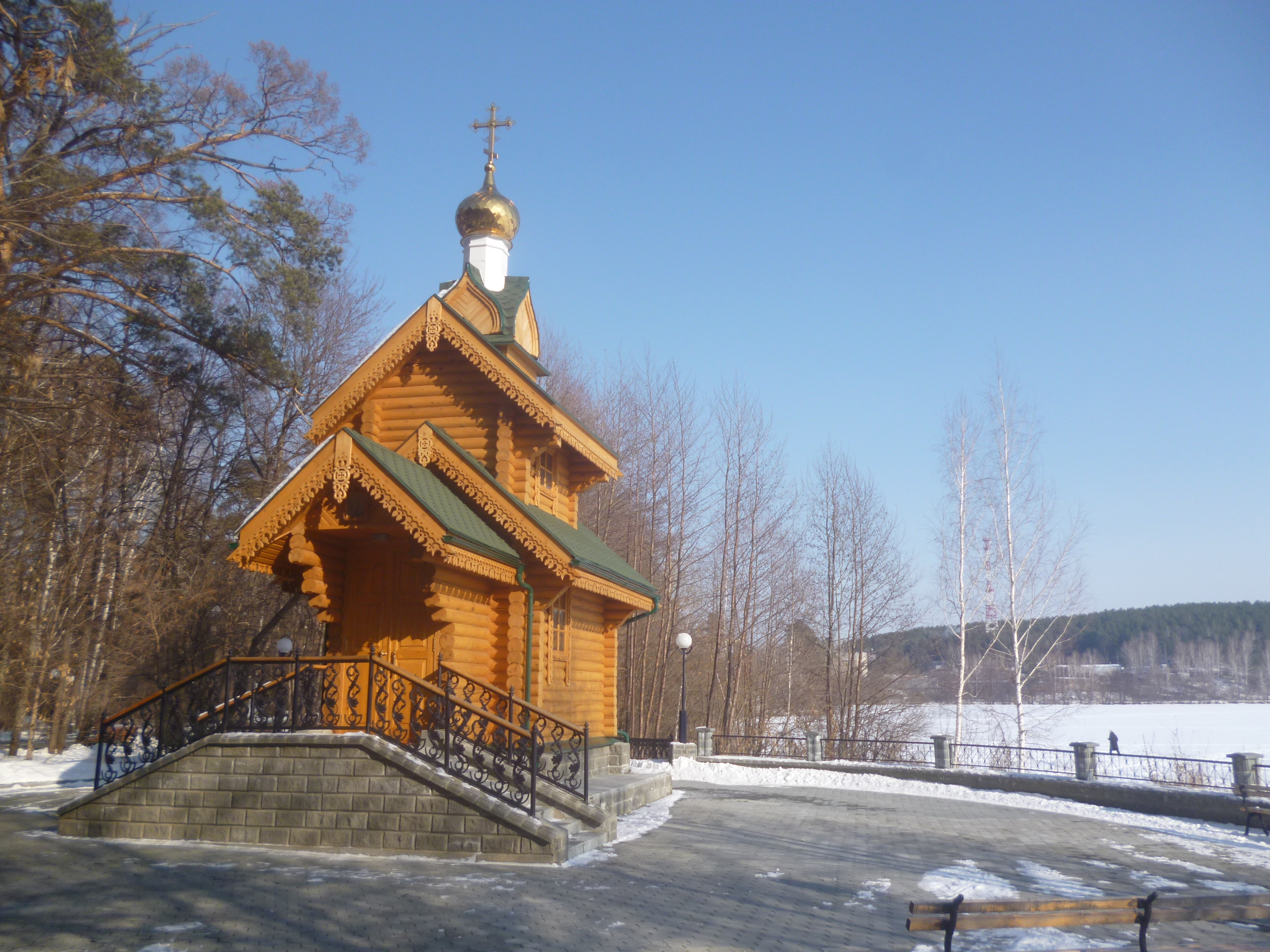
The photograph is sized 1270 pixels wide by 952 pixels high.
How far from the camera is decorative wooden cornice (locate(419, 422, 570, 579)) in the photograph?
501 inches

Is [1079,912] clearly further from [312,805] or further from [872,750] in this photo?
[872,750]

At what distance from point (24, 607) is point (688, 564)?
Result: 19426mm

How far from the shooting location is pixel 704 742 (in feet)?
72.4

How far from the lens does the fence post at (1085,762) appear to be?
16688 millimetres

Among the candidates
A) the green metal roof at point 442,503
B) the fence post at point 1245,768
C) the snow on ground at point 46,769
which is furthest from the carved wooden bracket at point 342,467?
the fence post at point 1245,768

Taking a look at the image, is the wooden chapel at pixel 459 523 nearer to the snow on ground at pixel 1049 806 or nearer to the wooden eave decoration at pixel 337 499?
the wooden eave decoration at pixel 337 499

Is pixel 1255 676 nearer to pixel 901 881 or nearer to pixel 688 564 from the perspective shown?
pixel 688 564

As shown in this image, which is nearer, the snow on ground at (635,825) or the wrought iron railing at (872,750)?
the snow on ground at (635,825)

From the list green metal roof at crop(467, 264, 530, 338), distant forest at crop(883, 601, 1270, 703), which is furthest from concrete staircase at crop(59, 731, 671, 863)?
distant forest at crop(883, 601, 1270, 703)

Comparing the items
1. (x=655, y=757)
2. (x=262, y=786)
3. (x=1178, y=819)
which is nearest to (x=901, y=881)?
(x=262, y=786)

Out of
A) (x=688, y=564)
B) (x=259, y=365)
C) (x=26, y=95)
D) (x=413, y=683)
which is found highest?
(x=26, y=95)

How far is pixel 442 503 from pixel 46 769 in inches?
382

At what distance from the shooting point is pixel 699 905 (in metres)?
7.60

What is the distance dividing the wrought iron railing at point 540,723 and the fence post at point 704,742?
31.4ft
